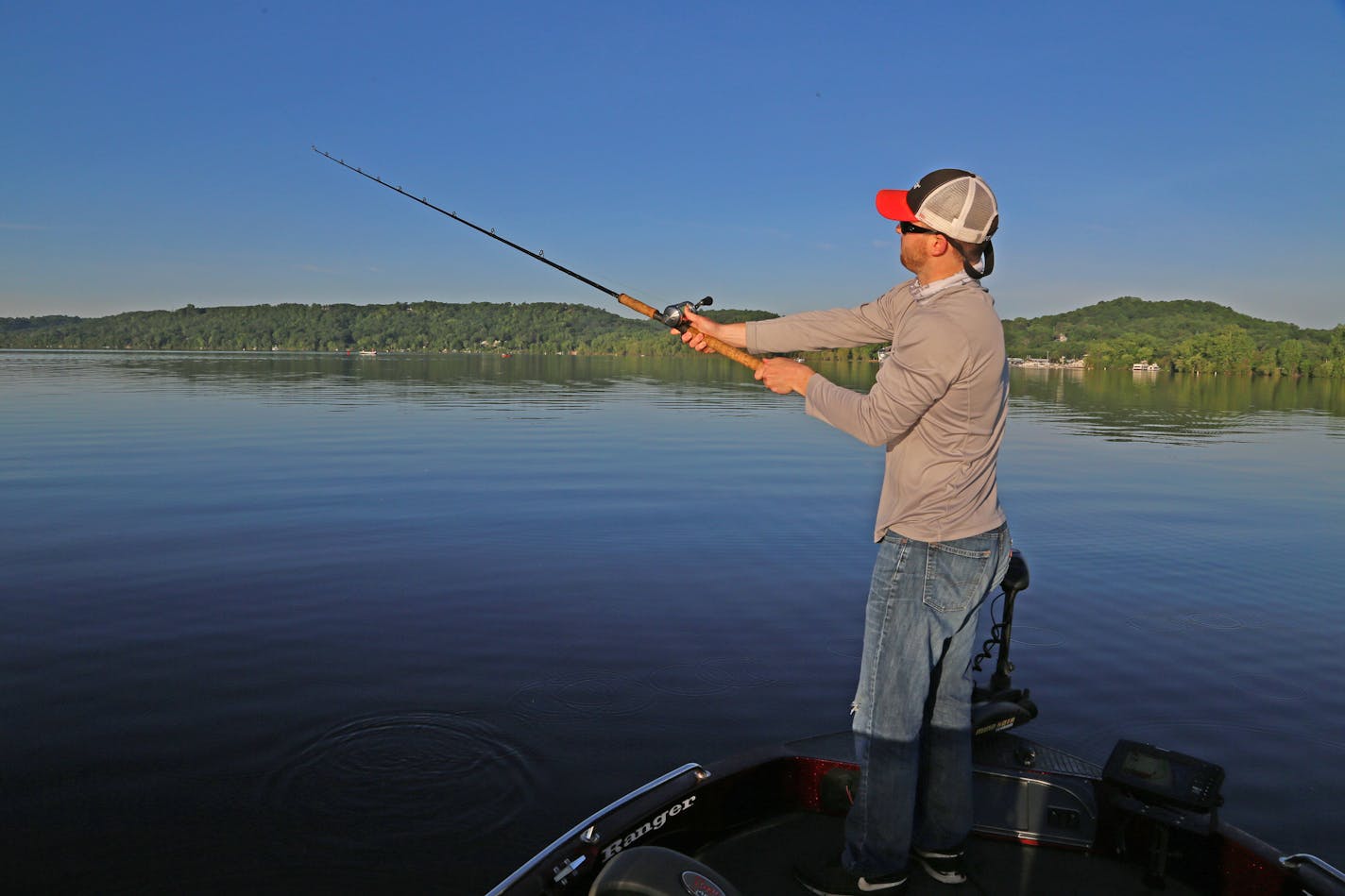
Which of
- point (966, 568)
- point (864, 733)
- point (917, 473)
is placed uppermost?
point (917, 473)

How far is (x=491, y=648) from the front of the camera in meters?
7.85

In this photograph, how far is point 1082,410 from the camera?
45000mm

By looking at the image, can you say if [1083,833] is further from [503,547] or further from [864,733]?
[503,547]

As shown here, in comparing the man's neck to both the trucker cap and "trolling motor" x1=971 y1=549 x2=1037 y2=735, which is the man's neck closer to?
the trucker cap

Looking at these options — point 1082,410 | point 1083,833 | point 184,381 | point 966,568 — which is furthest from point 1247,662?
point 184,381

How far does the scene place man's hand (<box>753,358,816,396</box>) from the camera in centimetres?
374

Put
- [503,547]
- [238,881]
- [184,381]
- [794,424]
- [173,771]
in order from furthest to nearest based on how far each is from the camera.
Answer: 1. [184,381]
2. [794,424]
3. [503,547]
4. [173,771]
5. [238,881]

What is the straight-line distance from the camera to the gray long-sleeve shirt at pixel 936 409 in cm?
328

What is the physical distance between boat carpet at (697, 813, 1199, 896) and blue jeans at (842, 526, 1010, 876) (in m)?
0.27

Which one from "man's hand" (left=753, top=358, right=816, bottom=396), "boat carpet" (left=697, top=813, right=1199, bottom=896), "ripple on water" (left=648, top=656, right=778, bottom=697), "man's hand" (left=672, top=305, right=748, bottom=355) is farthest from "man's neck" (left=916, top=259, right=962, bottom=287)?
"ripple on water" (left=648, top=656, right=778, bottom=697)

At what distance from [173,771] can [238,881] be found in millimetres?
1357

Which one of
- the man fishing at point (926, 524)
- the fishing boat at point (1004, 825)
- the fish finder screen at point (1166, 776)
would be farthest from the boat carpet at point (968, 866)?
the fish finder screen at point (1166, 776)

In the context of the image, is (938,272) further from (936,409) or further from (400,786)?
(400,786)

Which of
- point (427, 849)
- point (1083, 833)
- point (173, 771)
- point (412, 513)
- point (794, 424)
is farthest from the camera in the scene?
point (794, 424)
